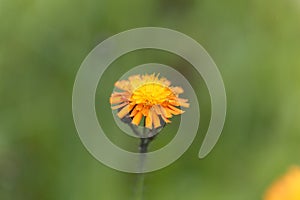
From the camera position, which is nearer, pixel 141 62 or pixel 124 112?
pixel 124 112

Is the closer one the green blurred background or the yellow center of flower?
the yellow center of flower

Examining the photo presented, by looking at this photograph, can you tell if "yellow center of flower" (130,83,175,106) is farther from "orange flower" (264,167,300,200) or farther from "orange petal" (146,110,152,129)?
"orange flower" (264,167,300,200)

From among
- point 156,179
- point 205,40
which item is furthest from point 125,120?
point 205,40

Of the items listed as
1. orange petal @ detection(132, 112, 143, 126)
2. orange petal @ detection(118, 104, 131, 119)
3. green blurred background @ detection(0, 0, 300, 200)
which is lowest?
orange petal @ detection(132, 112, 143, 126)

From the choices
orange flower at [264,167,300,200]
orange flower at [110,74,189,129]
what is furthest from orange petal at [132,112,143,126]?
orange flower at [264,167,300,200]

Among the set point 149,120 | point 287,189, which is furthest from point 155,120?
point 287,189

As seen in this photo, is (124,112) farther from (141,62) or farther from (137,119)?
(141,62)
